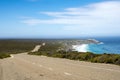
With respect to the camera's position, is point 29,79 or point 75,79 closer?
point 75,79

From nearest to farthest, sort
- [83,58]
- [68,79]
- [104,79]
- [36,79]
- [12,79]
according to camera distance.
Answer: [104,79]
[68,79]
[36,79]
[12,79]
[83,58]

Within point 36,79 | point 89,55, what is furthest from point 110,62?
point 36,79

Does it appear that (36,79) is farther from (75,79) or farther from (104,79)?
(104,79)

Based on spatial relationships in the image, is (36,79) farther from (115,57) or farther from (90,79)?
(115,57)

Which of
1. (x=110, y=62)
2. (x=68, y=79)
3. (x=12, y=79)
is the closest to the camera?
(x=68, y=79)

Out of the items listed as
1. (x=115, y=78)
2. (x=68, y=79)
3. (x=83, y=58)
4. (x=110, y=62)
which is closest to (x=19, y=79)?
(x=68, y=79)

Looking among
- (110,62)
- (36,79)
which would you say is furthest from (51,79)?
(110,62)

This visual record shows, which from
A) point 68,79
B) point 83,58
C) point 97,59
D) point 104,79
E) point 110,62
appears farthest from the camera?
point 83,58

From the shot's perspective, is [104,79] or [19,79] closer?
[104,79]

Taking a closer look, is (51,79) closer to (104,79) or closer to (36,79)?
(36,79)

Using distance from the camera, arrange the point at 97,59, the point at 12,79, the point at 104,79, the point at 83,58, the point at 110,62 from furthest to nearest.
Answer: the point at 83,58, the point at 97,59, the point at 110,62, the point at 12,79, the point at 104,79
